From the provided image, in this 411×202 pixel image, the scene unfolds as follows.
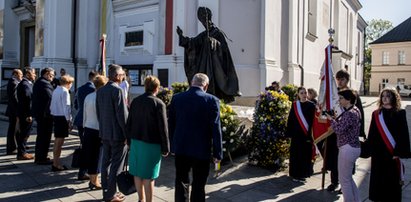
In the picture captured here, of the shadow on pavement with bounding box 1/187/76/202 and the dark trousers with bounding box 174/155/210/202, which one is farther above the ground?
the dark trousers with bounding box 174/155/210/202

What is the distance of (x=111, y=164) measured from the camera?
4.72m

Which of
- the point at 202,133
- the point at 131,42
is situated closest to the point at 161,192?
the point at 202,133

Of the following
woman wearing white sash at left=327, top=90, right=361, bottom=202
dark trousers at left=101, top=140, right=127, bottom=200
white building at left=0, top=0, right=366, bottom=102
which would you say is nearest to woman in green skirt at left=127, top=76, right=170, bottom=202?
dark trousers at left=101, top=140, right=127, bottom=200

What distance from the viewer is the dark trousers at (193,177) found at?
3.99 meters

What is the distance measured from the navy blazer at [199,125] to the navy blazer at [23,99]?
15.6 feet

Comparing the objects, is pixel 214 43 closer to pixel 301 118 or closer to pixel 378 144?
pixel 301 118

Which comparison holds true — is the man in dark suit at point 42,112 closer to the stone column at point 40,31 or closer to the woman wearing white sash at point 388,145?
the woman wearing white sash at point 388,145

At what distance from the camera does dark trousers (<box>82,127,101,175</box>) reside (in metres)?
5.17

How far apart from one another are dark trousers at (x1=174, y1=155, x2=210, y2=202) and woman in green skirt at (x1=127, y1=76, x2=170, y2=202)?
11.1 inches

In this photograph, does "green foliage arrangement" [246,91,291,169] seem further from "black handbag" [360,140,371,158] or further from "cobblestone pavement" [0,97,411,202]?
"black handbag" [360,140,371,158]

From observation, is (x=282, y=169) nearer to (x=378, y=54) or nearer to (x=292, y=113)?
(x=292, y=113)

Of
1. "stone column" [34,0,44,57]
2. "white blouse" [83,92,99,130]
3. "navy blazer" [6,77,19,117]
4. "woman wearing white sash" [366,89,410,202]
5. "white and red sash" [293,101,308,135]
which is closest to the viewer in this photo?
"woman wearing white sash" [366,89,410,202]

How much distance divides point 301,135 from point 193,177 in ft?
8.50

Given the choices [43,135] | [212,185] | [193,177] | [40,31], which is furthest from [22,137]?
[40,31]
